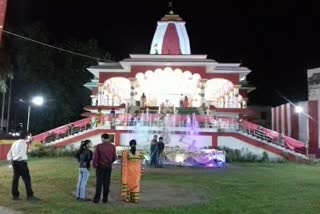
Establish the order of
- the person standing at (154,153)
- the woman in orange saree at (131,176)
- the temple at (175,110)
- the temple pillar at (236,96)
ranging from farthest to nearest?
the temple pillar at (236,96) → the temple at (175,110) → the person standing at (154,153) → the woman in orange saree at (131,176)

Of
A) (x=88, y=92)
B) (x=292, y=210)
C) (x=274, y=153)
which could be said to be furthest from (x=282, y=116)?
(x=292, y=210)

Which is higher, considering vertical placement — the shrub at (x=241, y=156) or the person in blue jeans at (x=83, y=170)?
the shrub at (x=241, y=156)

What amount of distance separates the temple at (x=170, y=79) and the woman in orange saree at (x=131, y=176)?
22876mm

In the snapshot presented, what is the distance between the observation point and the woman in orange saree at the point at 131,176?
11.8 meters

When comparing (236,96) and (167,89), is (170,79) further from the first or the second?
(236,96)

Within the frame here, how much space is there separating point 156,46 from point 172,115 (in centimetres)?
1678

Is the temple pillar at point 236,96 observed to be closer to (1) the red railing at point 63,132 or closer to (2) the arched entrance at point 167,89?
(2) the arched entrance at point 167,89

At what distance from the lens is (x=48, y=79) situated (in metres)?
47.9

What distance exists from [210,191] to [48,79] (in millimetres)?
36925

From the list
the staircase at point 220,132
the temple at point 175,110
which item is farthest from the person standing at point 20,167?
the staircase at point 220,132

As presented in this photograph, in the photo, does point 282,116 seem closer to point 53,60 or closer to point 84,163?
point 53,60

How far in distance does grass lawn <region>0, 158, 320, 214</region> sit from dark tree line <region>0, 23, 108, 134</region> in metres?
28.1

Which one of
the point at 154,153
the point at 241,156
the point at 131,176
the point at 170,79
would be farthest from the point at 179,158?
the point at 170,79

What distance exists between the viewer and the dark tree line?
4775 centimetres
